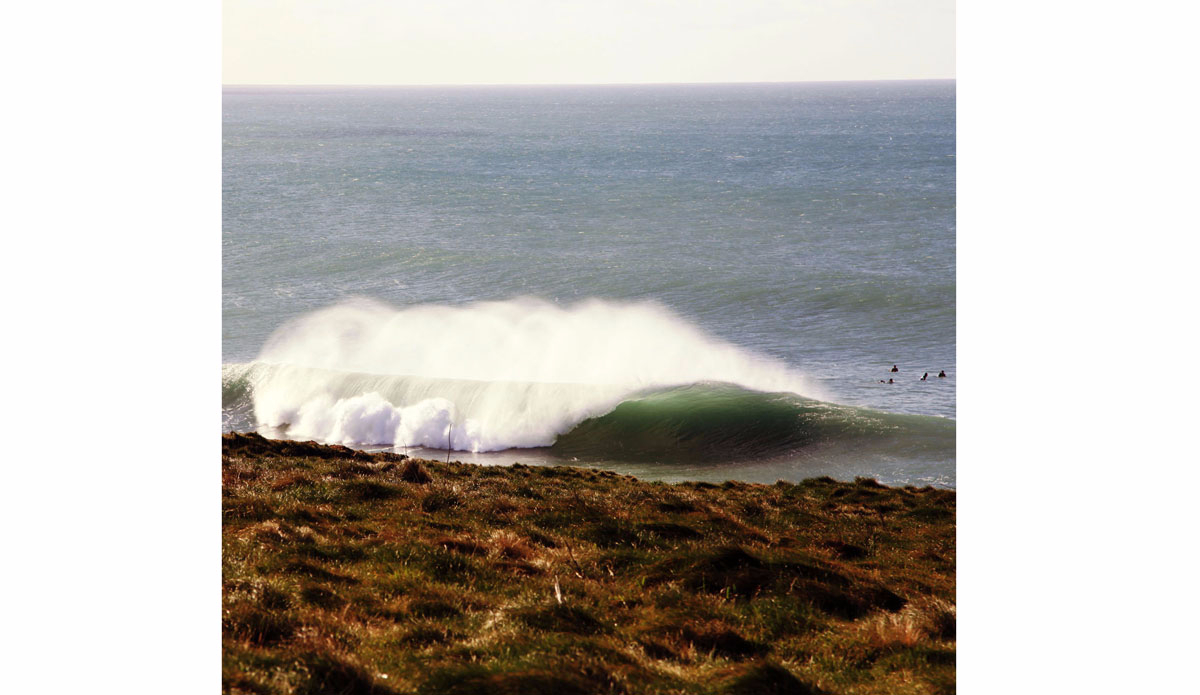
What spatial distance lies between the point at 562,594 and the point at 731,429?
7.97m

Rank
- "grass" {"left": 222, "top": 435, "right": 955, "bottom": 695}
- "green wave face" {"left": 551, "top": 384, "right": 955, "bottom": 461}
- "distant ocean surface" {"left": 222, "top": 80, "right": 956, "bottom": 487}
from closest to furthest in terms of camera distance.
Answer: "grass" {"left": 222, "top": 435, "right": 955, "bottom": 695} → "distant ocean surface" {"left": 222, "top": 80, "right": 956, "bottom": 487} → "green wave face" {"left": 551, "top": 384, "right": 955, "bottom": 461}

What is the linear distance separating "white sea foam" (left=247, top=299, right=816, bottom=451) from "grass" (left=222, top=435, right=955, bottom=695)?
1.70m

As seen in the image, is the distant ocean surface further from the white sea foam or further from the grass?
the grass

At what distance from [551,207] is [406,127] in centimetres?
176

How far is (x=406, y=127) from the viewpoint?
951cm

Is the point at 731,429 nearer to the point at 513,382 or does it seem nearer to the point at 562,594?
the point at 513,382

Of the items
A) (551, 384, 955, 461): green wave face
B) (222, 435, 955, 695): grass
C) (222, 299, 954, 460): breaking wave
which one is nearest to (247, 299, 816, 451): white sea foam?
(222, 299, 954, 460): breaking wave

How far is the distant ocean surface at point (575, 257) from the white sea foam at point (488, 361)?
0.03 m

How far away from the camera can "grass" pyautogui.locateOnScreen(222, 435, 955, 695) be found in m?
4.28

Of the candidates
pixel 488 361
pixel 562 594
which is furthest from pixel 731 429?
pixel 562 594

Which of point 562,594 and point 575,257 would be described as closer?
point 562,594

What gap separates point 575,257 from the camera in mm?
9836
